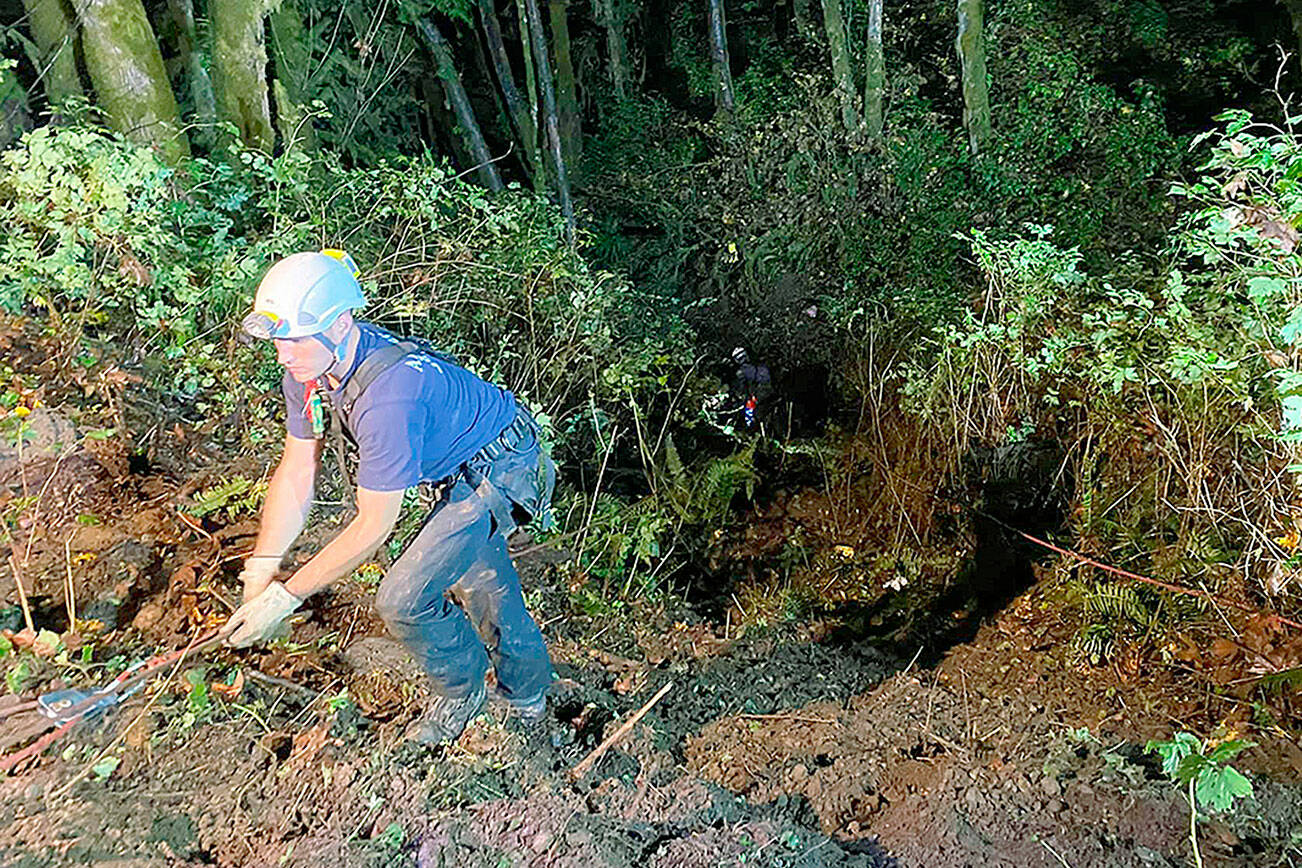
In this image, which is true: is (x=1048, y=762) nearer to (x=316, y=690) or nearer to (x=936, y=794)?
(x=936, y=794)

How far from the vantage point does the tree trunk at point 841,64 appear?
10.4m

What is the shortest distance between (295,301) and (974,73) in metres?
10.4

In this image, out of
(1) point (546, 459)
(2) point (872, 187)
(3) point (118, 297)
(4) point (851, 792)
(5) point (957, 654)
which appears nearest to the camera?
(1) point (546, 459)

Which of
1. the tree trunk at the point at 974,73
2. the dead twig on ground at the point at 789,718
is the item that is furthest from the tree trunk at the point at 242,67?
the tree trunk at the point at 974,73

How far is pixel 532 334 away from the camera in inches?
206

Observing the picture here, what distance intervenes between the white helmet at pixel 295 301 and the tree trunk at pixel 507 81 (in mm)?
8314

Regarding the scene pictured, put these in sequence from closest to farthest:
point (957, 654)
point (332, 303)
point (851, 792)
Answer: point (332, 303)
point (851, 792)
point (957, 654)

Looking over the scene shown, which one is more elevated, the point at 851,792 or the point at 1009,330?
the point at 1009,330

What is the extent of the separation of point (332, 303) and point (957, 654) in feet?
11.6

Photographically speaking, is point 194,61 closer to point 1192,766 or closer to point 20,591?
point 20,591

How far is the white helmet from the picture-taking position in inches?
94.5

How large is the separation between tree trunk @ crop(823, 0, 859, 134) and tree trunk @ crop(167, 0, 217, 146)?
6.78 meters

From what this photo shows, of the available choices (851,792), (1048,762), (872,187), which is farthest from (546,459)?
(872,187)

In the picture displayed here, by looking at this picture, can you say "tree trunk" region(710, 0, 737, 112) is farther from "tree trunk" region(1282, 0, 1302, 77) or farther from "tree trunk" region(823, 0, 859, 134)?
"tree trunk" region(1282, 0, 1302, 77)
